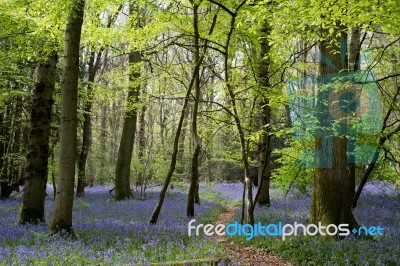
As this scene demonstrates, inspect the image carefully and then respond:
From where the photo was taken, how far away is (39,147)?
970cm

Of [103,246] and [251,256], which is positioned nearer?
[103,246]

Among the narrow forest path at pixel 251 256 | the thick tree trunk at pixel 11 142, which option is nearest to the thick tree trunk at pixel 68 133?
the narrow forest path at pixel 251 256

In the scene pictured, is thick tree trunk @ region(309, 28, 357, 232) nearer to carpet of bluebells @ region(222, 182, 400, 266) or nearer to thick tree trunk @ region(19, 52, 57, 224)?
carpet of bluebells @ region(222, 182, 400, 266)

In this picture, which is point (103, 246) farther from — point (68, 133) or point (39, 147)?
point (39, 147)

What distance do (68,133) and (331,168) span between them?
596 cm

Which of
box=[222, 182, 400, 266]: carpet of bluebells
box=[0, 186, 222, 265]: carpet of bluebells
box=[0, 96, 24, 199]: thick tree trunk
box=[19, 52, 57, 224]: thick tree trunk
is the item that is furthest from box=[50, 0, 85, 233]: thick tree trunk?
box=[0, 96, 24, 199]: thick tree trunk

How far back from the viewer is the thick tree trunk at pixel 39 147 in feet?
30.8

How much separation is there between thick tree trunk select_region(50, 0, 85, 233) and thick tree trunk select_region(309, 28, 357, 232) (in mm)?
5563

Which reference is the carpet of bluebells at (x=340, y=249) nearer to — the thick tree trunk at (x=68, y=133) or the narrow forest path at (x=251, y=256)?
the narrow forest path at (x=251, y=256)

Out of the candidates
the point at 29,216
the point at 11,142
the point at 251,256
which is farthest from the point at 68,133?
the point at 11,142

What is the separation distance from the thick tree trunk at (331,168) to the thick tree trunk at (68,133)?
18.3 feet

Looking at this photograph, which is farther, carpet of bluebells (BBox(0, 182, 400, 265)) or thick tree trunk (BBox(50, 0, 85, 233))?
thick tree trunk (BBox(50, 0, 85, 233))

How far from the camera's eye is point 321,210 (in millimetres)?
8555

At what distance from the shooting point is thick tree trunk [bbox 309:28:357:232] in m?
8.40
